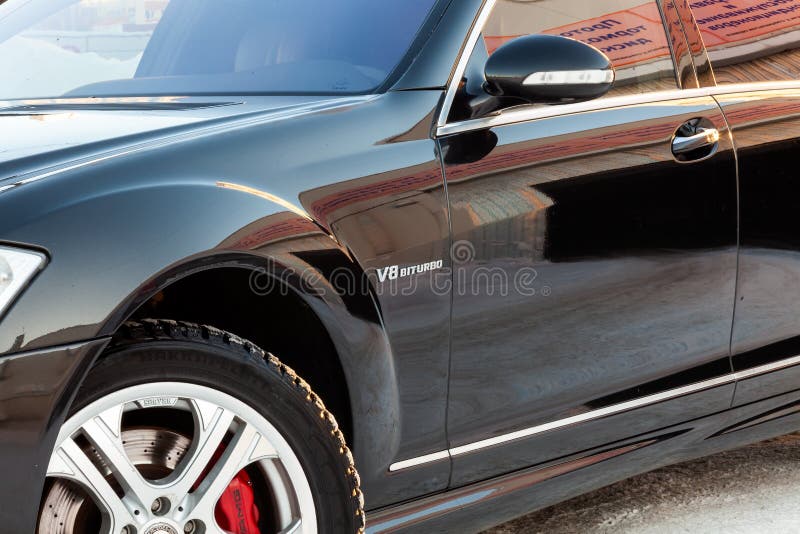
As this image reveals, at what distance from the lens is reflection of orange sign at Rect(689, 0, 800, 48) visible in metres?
2.99

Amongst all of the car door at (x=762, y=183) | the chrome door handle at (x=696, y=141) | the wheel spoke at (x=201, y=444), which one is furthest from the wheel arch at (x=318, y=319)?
the car door at (x=762, y=183)

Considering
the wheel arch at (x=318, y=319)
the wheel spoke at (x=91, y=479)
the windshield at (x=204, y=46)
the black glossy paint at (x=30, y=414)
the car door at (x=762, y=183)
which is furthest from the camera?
the car door at (x=762, y=183)

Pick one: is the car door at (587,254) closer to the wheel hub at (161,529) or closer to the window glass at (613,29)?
the window glass at (613,29)

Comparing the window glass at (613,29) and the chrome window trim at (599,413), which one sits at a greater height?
the window glass at (613,29)

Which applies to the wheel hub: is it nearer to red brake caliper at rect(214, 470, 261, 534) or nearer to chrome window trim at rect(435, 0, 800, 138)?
red brake caliper at rect(214, 470, 261, 534)

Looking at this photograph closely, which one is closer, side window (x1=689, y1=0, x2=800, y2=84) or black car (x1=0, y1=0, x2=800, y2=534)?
black car (x1=0, y1=0, x2=800, y2=534)

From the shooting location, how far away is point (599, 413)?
2.67 meters

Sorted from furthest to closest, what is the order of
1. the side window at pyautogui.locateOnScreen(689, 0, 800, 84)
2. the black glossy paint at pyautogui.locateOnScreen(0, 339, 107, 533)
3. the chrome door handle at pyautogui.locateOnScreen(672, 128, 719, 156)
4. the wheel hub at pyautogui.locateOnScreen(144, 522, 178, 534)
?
the side window at pyautogui.locateOnScreen(689, 0, 800, 84) < the chrome door handle at pyautogui.locateOnScreen(672, 128, 719, 156) < the wheel hub at pyautogui.locateOnScreen(144, 522, 178, 534) < the black glossy paint at pyautogui.locateOnScreen(0, 339, 107, 533)

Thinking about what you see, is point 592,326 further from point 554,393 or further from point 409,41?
point 409,41

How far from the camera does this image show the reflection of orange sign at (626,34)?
2.76 m

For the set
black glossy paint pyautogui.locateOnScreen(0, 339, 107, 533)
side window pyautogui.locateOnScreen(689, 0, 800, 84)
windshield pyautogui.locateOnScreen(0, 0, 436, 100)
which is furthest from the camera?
side window pyautogui.locateOnScreen(689, 0, 800, 84)

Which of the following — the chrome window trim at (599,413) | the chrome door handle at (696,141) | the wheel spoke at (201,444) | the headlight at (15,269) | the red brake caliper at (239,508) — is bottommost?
the chrome window trim at (599,413)

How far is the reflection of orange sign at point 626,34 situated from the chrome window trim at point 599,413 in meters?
0.79

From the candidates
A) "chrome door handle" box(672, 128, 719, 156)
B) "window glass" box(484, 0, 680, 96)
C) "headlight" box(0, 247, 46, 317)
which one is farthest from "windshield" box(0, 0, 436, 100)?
"headlight" box(0, 247, 46, 317)
